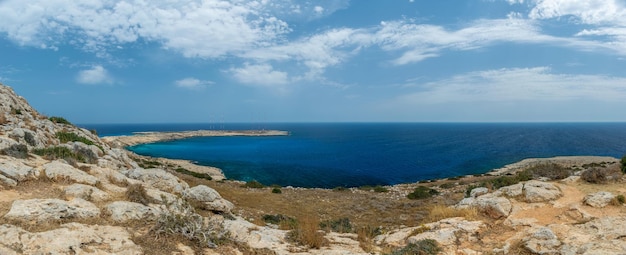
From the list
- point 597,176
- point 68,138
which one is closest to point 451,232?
point 597,176

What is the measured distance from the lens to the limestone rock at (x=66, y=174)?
12281 mm

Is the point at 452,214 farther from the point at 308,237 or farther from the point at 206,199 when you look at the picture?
the point at 206,199

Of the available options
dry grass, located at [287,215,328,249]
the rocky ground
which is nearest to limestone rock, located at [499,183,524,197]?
the rocky ground

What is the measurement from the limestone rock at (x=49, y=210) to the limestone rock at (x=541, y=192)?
16933 millimetres

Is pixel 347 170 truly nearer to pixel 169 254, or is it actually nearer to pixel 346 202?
pixel 346 202

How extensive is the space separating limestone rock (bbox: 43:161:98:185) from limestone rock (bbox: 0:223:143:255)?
4.48 meters

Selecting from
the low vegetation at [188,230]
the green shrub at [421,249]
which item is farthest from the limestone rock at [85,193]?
the green shrub at [421,249]

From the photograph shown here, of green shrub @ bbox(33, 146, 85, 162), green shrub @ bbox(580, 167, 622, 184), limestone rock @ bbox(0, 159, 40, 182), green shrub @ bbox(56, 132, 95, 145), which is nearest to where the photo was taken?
limestone rock @ bbox(0, 159, 40, 182)

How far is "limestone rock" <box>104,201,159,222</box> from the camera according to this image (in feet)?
32.2

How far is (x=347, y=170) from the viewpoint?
231ft

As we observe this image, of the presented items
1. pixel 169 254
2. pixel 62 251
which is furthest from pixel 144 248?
pixel 62 251

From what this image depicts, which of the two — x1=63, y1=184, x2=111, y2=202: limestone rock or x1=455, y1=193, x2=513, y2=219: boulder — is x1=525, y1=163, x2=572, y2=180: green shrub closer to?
x1=455, y1=193, x2=513, y2=219: boulder

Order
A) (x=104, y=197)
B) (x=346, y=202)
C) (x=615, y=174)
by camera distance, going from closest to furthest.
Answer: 1. (x=104, y=197)
2. (x=615, y=174)
3. (x=346, y=202)

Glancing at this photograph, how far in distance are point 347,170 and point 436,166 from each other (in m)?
21.5
